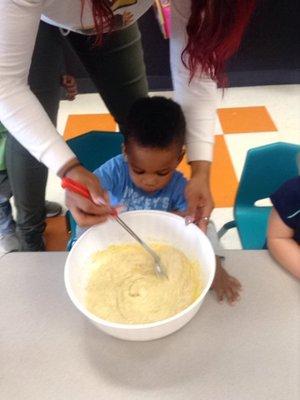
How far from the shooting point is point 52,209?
5.17 feet

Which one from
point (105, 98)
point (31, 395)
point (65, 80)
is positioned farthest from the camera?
point (65, 80)

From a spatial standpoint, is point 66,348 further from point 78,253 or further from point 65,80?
point 65,80

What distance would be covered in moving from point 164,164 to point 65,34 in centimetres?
38

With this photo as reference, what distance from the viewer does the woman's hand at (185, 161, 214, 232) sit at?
698mm

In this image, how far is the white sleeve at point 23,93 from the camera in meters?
0.58

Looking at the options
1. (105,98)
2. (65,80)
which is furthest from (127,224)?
(65,80)

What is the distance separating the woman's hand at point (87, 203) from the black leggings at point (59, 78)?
1.14 ft

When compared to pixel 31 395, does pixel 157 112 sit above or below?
above

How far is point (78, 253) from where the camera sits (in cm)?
64

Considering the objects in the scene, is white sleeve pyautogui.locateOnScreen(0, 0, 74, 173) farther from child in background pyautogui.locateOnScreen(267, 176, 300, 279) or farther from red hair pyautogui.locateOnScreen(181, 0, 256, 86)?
child in background pyautogui.locateOnScreen(267, 176, 300, 279)

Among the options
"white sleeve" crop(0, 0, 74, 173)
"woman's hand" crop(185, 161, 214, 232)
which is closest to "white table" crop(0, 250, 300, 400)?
"woman's hand" crop(185, 161, 214, 232)

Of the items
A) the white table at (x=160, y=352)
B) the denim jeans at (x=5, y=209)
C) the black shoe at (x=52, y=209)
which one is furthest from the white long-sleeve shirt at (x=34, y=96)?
the black shoe at (x=52, y=209)

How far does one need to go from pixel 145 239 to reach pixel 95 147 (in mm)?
419

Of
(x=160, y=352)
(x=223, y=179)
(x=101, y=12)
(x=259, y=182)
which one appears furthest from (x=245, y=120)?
(x=160, y=352)
